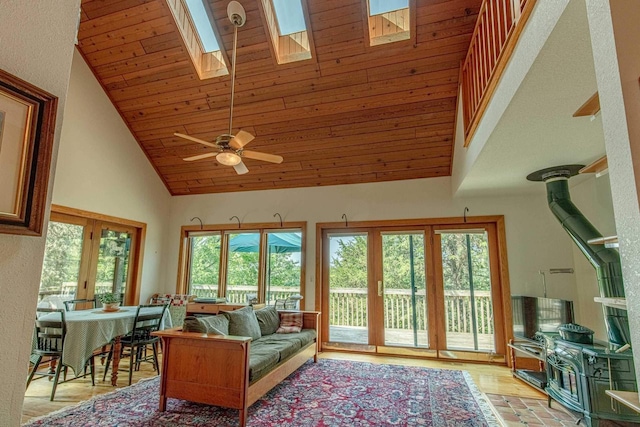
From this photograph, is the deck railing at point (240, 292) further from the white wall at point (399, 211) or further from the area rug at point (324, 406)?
the area rug at point (324, 406)

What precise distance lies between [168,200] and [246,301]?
7.94 ft

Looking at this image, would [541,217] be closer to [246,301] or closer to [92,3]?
[246,301]

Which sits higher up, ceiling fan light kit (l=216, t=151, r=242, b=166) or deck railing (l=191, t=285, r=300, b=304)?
ceiling fan light kit (l=216, t=151, r=242, b=166)

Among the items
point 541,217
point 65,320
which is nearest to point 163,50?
point 65,320

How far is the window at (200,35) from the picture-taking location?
410 cm

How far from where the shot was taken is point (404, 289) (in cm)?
523

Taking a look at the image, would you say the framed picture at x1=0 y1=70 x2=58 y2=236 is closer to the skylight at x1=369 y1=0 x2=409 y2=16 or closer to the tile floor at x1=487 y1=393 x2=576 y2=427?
the tile floor at x1=487 y1=393 x2=576 y2=427

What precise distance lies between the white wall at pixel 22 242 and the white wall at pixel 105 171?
418 cm

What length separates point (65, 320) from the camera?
3.31 m

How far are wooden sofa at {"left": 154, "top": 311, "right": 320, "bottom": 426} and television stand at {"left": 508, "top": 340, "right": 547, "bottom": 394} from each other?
275 cm

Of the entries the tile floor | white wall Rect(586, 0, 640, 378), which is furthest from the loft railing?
the tile floor

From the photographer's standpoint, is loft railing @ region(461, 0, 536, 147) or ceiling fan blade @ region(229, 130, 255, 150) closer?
loft railing @ region(461, 0, 536, 147)

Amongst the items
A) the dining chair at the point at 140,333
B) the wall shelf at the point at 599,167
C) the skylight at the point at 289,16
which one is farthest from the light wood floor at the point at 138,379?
the skylight at the point at 289,16

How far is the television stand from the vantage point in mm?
3558
